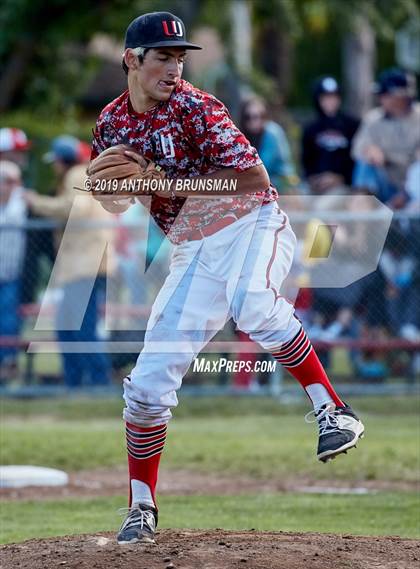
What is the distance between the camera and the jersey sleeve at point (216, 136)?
5.57 m

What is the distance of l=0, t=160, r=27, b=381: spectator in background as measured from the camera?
459 inches

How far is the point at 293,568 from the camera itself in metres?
5.20

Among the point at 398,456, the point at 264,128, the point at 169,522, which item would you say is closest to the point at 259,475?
the point at 398,456

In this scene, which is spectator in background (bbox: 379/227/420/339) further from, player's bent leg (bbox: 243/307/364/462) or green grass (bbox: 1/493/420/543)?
player's bent leg (bbox: 243/307/364/462)

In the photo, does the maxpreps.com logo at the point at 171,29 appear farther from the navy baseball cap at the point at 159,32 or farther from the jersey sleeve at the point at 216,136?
the jersey sleeve at the point at 216,136

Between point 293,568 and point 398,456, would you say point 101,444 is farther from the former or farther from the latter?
point 293,568

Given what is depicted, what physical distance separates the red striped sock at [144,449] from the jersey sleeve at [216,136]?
1.30m

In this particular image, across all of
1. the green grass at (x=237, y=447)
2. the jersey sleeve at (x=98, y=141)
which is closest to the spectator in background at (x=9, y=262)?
the green grass at (x=237, y=447)

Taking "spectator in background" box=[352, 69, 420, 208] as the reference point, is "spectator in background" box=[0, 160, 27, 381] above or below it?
below

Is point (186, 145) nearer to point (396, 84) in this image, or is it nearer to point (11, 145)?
point (396, 84)

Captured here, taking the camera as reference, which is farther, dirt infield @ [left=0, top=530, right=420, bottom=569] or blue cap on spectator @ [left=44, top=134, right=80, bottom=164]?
blue cap on spectator @ [left=44, top=134, right=80, bottom=164]

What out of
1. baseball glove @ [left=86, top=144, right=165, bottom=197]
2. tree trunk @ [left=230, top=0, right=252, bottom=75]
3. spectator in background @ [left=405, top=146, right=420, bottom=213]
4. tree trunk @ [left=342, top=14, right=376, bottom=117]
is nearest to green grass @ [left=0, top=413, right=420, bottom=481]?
spectator in background @ [left=405, top=146, right=420, bottom=213]

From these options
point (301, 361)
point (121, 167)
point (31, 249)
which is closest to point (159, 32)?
point (121, 167)

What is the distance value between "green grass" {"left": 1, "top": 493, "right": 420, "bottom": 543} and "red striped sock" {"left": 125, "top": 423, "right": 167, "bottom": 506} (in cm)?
131
